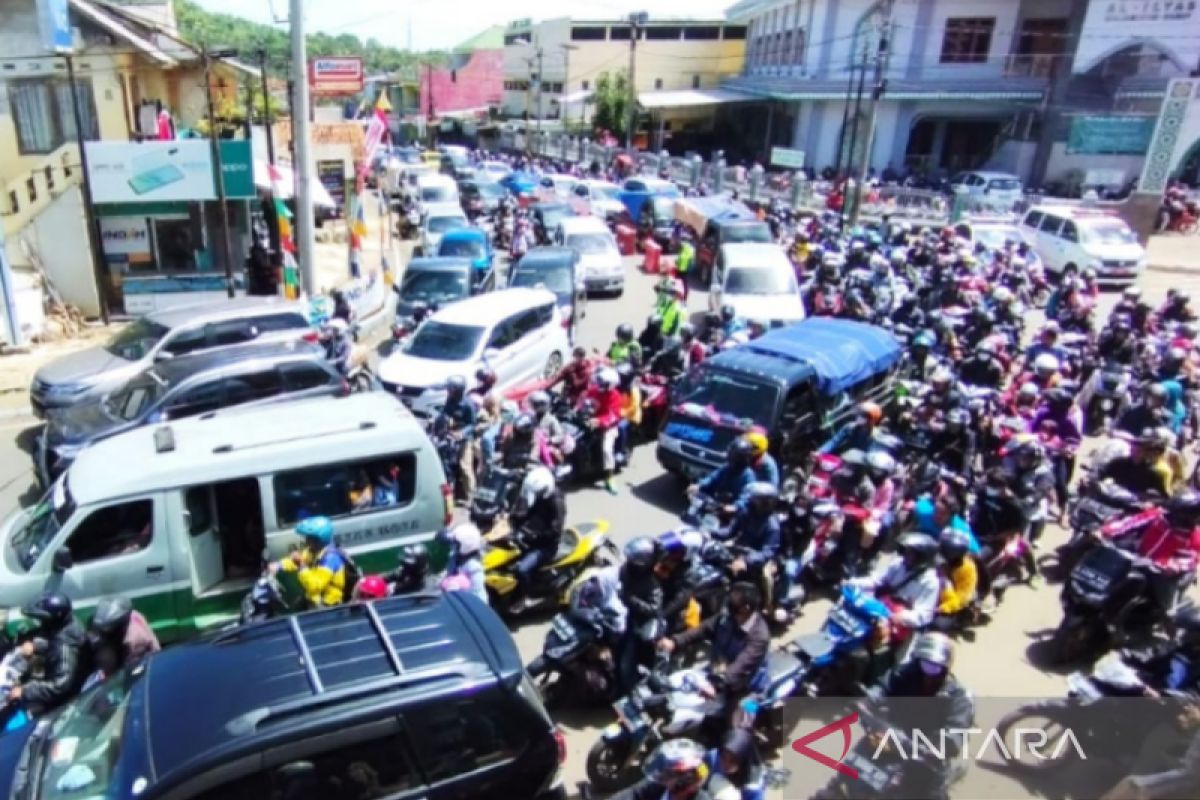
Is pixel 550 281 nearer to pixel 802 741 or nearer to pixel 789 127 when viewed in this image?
pixel 802 741

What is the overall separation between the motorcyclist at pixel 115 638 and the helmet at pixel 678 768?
340cm

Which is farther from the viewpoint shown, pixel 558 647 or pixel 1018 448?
pixel 1018 448

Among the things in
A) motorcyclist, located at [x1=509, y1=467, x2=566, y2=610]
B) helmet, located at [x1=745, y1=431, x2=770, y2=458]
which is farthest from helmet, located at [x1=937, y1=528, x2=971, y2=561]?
motorcyclist, located at [x1=509, y1=467, x2=566, y2=610]

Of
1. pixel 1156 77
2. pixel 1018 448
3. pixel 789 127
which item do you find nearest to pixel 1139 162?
pixel 1156 77

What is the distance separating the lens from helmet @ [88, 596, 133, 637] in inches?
215

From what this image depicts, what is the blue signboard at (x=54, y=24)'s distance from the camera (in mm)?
16703

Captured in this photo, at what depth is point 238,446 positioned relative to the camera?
269 inches

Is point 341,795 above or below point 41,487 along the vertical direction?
above

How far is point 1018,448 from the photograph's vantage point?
817 cm

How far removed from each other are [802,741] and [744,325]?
332 inches

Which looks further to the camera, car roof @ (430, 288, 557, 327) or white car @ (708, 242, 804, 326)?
white car @ (708, 242, 804, 326)

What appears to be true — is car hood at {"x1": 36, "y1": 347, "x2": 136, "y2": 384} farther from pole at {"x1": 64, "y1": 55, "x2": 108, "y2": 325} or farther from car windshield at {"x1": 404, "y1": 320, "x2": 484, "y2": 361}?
pole at {"x1": 64, "y1": 55, "x2": 108, "y2": 325}

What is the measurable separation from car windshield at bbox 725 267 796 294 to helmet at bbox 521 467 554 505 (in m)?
10.5

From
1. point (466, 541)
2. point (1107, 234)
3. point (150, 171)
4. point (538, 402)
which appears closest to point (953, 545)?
point (466, 541)
